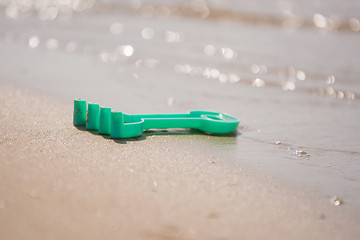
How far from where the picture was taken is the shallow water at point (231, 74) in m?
3.15

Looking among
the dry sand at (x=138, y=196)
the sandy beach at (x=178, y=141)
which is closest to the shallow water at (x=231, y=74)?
the sandy beach at (x=178, y=141)

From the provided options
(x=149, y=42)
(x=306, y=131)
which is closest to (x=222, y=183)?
(x=306, y=131)

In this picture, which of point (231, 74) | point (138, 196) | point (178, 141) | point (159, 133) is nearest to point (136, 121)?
point (159, 133)

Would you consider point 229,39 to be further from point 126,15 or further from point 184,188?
point 184,188

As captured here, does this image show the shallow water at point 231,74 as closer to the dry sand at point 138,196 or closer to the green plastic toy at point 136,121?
the green plastic toy at point 136,121

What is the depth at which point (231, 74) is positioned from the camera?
5570mm

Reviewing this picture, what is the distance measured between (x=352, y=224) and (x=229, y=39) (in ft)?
19.4

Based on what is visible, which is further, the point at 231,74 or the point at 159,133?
the point at 231,74

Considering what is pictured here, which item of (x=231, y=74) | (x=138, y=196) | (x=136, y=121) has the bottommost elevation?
(x=138, y=196)

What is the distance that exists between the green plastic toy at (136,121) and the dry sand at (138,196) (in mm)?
83

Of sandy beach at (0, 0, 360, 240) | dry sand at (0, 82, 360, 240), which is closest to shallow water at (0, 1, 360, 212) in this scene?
sandy beach at (0, 0, 360, 240)

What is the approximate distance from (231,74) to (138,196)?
3.48 m

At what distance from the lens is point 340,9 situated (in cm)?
1134

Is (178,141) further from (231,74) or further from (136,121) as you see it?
(231,74)
